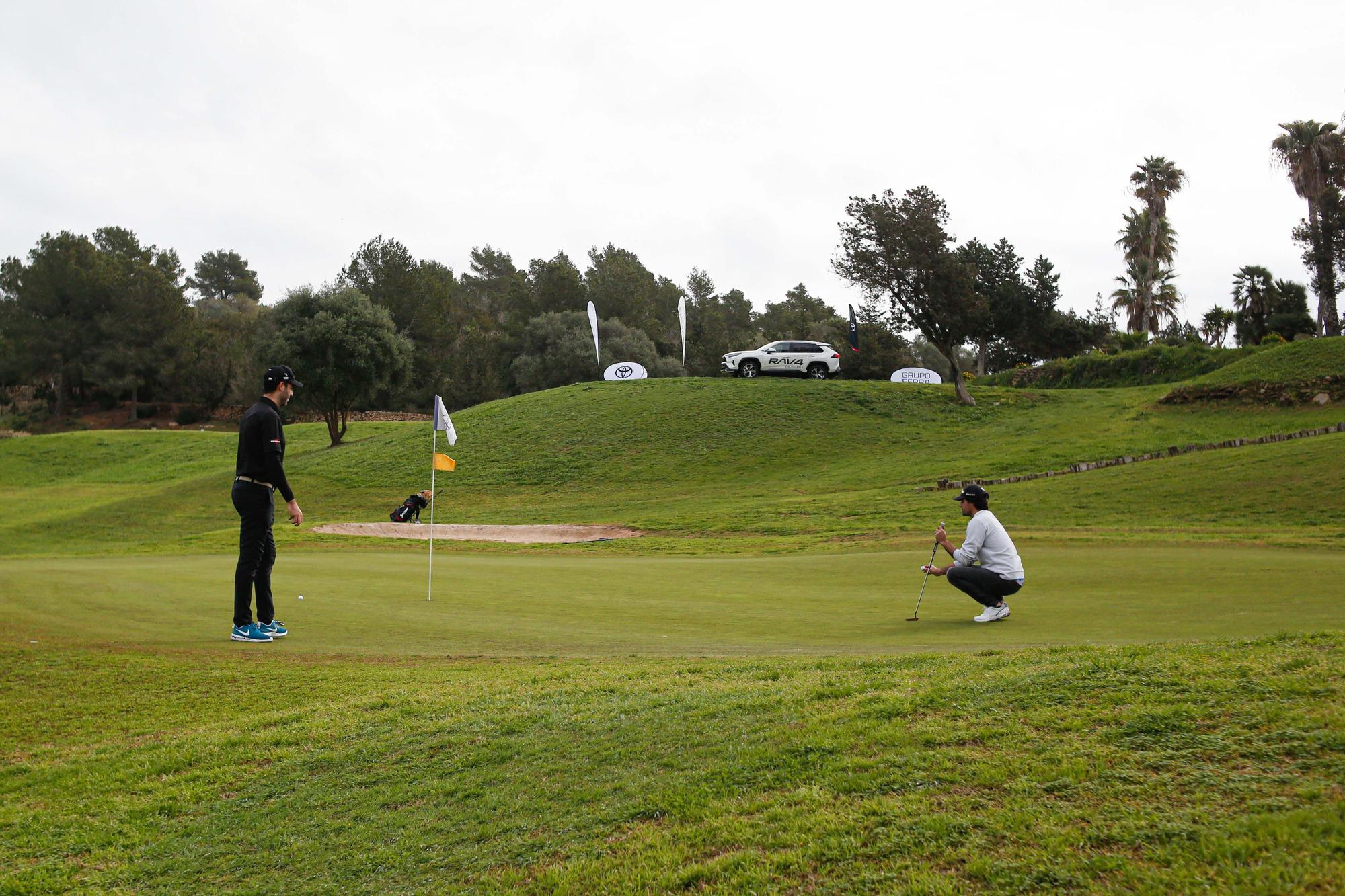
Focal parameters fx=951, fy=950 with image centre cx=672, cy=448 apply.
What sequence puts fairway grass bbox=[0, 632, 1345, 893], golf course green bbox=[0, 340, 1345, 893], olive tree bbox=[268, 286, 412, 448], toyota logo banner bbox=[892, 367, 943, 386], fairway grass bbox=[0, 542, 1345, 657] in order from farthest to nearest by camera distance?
toyota logo banner bbox=[892, 367, 943, 386], olive tree bbox=[268, 286, 412, 448], fairway grass bbox=[0, 542, 1345, 657], golf course green bbox=[0, 340, 1345, 893], fairway grass bbox=[0, 632, 1345, 893]

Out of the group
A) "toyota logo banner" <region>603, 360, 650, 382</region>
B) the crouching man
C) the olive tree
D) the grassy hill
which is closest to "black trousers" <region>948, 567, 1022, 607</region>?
the crouching man

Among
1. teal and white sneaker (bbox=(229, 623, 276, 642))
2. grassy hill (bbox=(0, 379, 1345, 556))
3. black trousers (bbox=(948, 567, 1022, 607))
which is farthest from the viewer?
grassy hill (bbox=(0, 379, 1345, 556))

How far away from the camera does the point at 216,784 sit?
6.29 m

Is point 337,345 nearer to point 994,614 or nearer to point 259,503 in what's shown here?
point 259,503

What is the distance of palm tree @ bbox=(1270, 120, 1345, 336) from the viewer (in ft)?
203

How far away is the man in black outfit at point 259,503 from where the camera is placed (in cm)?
1059

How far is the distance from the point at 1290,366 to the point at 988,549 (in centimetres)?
3843

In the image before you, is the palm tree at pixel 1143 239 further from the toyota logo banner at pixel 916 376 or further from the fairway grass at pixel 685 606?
the fairway grass at pixel 685 606

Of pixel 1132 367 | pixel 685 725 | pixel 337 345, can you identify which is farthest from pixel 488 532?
pixel 1132 367

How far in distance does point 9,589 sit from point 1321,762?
1582 centimetres

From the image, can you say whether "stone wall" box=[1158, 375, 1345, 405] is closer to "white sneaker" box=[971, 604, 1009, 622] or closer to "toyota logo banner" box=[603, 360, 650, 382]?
"toyota logo banner" box=[603, 360, 650, 382]

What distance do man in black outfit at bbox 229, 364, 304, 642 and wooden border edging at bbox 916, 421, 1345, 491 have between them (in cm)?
2592

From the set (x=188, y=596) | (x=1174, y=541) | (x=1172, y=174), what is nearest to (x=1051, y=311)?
(x=1172, y=174)

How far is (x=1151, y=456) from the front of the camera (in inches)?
1318
